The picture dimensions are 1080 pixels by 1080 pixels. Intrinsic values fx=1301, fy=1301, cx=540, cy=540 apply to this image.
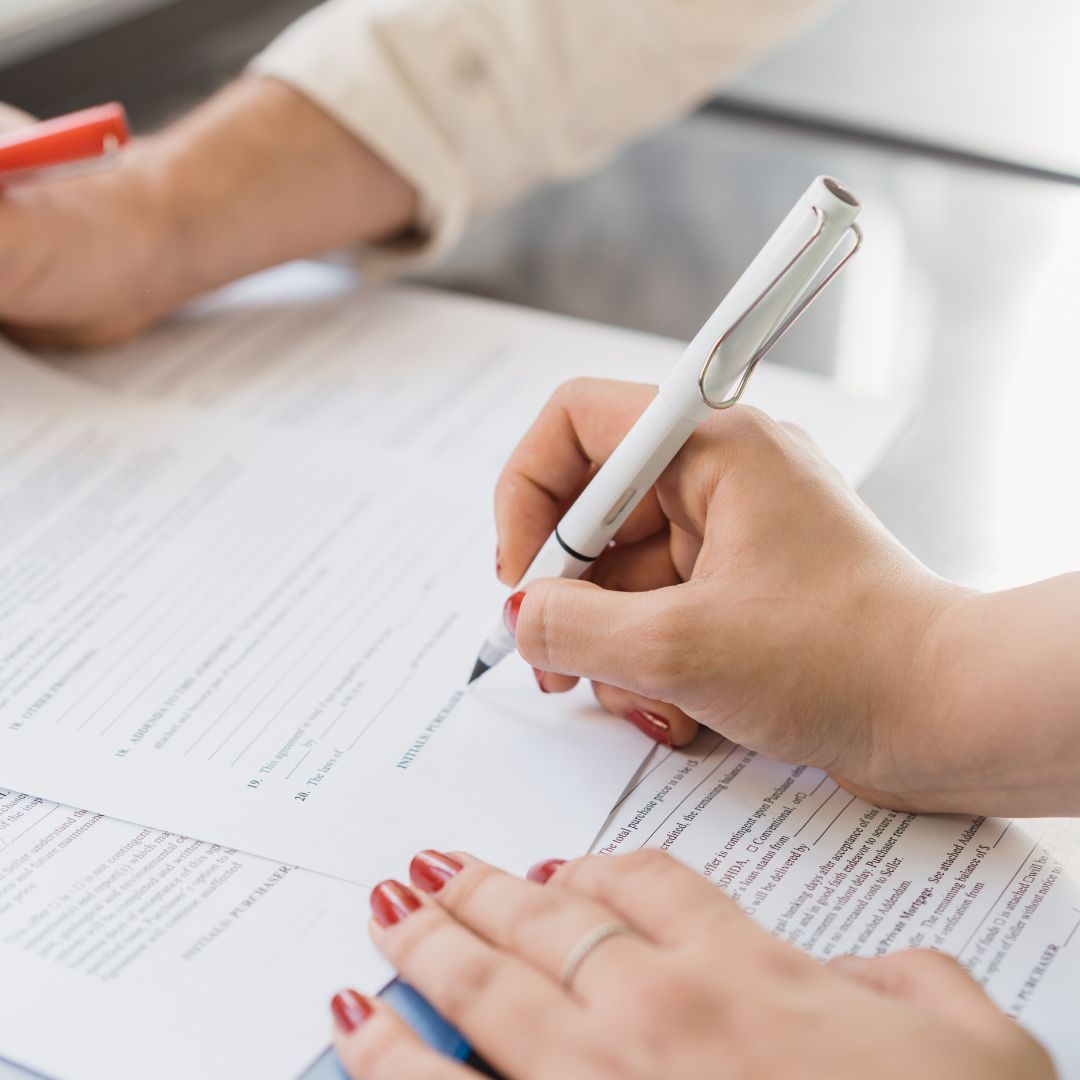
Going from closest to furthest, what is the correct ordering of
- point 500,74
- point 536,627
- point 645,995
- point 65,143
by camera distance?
point 645,995
point 536,627
point 65,143
point 500,74

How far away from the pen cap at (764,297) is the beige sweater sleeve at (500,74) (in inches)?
16.5

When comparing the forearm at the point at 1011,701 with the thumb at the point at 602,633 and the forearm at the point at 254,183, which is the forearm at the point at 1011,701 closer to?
the thumb at the point at 602,633

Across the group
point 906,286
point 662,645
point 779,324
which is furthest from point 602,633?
point 906,286

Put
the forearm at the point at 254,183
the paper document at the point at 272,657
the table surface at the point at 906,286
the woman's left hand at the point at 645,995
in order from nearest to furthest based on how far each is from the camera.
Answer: the woman's left hand at the point at 645,995 < the paper document at the point at 272,657 < the table surface at the point at 906,286 < the forearm at the point at 254,183

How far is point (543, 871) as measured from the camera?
0.45m

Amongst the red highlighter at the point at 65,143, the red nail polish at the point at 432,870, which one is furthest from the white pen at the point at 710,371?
the red highlighter at the point at 65,143

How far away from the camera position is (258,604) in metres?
0.59

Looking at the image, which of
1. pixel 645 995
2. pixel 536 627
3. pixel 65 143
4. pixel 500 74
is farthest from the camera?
pixel 500 74

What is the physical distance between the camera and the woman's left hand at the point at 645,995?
36 cm

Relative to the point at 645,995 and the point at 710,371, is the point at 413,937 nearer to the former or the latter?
the point at 645,995

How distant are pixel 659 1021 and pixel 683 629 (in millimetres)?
135

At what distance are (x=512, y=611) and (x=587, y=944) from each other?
0.48 ft

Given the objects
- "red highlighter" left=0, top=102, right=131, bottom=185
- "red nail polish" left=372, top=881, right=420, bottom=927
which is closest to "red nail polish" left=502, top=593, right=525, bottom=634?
"red nail polish" left=372, top=881, right=420, bottom=927

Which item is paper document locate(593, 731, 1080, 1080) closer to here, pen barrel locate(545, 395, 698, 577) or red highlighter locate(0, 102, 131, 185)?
pen barrel locate(545, 395, 698, 577)
